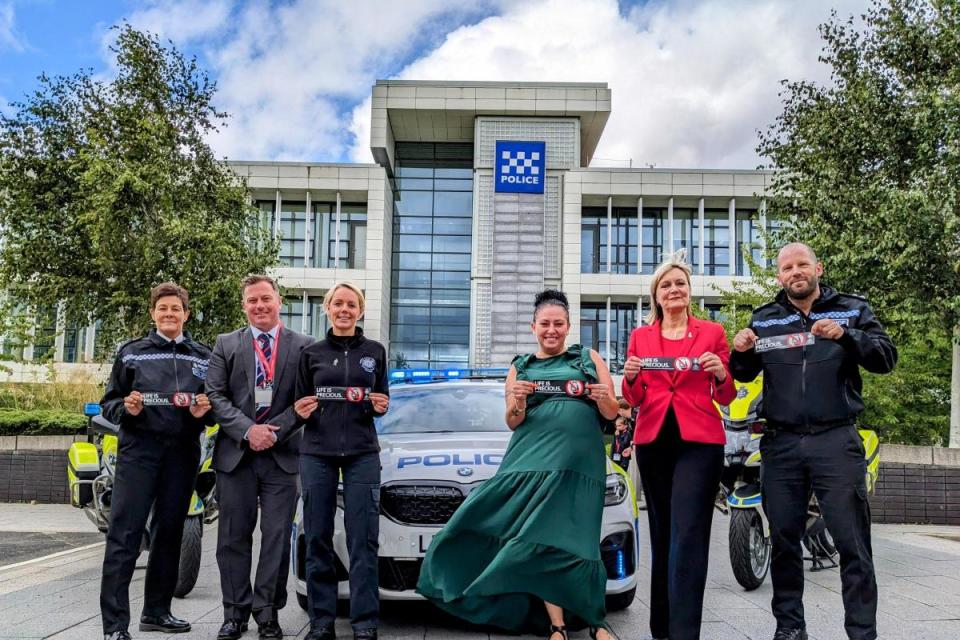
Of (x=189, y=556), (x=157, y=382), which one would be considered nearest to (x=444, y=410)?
(x=189, y=556)

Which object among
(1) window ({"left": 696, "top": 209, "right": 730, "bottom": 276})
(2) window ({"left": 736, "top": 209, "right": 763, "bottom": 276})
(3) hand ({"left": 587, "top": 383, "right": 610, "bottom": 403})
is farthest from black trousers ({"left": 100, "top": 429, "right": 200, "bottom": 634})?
(1) window ({"left": 696, "top": 209, "right": 730, "bottom": 276})

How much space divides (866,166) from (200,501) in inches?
595

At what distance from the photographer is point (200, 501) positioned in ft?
19.8

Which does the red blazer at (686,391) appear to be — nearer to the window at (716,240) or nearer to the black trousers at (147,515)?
the black trousers at (147,515)

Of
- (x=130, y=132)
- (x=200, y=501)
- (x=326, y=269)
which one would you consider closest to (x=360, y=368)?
(x=200, y=501)

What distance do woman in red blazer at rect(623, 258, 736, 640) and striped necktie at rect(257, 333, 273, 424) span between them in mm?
2119

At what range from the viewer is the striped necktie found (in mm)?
4883

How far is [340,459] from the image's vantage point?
4.60 meters

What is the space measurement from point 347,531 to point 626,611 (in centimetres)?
207

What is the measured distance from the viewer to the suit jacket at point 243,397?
15.7 ft

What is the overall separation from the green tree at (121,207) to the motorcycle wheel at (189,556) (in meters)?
10.6

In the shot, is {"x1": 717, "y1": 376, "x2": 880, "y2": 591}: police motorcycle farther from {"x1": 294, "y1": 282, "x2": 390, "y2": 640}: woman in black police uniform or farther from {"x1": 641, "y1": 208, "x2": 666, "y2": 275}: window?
{"x1": 641, "y1": 208, "x2": 666, "y2": 275}: window

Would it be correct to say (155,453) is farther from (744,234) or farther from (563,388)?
(744,234)

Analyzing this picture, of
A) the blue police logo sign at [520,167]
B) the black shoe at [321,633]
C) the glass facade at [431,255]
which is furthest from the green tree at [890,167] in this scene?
the glass facade at [431,255]
